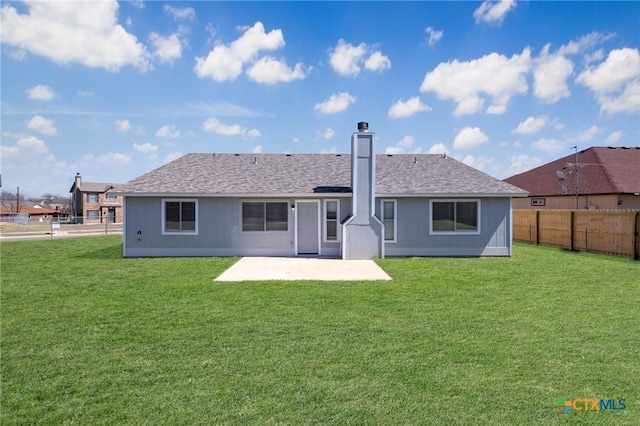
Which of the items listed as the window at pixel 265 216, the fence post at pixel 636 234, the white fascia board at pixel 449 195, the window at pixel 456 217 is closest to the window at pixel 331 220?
the window at pixel 265 216

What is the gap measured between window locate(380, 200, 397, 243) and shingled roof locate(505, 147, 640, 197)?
16374 mm

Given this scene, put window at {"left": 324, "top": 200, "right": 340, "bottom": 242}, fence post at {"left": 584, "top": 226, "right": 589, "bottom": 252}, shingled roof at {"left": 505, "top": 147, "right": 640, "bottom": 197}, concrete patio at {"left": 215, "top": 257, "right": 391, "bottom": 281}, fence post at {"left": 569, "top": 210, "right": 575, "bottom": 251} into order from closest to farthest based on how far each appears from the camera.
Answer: concrete patio at {"left": 215, "top": 257, "right": 391, "bottom": 281} < window at {"left": 324, "top": 200, "right": 340, "bottom": 242} < fence post at {"left": 584, "top": 226, "right": 589, "bottom": 252} < fence post at {"left": 569, "top": 210, "right": 575, "bottom": 251} < shingled roof at {"left": 505, "top": 147, "right": 640, "bottom": 197}

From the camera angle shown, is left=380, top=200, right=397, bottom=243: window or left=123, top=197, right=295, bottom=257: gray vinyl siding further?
left=380, top=200, right=397, bottom=243: window

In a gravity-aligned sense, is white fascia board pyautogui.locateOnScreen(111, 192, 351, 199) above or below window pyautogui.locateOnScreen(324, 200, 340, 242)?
above

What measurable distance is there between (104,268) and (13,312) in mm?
4485

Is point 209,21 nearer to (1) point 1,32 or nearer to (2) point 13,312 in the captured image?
(1) point 1,32

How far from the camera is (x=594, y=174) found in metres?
22.2

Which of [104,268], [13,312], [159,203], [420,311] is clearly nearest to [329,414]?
[420,311]

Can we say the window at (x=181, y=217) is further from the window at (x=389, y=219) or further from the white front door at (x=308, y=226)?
the window at (x=389, y=219)

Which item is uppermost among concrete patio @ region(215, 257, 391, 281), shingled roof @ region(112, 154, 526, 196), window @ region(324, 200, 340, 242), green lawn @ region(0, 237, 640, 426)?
shingled roof @ region(112, 154, 526, 196)

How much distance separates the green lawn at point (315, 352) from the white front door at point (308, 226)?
4830 millimetres

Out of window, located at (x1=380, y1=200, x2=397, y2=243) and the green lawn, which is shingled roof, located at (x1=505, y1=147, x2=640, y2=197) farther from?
the green lawn

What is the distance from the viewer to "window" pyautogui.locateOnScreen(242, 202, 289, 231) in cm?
1276

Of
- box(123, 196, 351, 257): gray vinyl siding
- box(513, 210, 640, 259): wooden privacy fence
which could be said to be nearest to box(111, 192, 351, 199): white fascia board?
box(123, 196, 351, 257): gray vinyl siding
